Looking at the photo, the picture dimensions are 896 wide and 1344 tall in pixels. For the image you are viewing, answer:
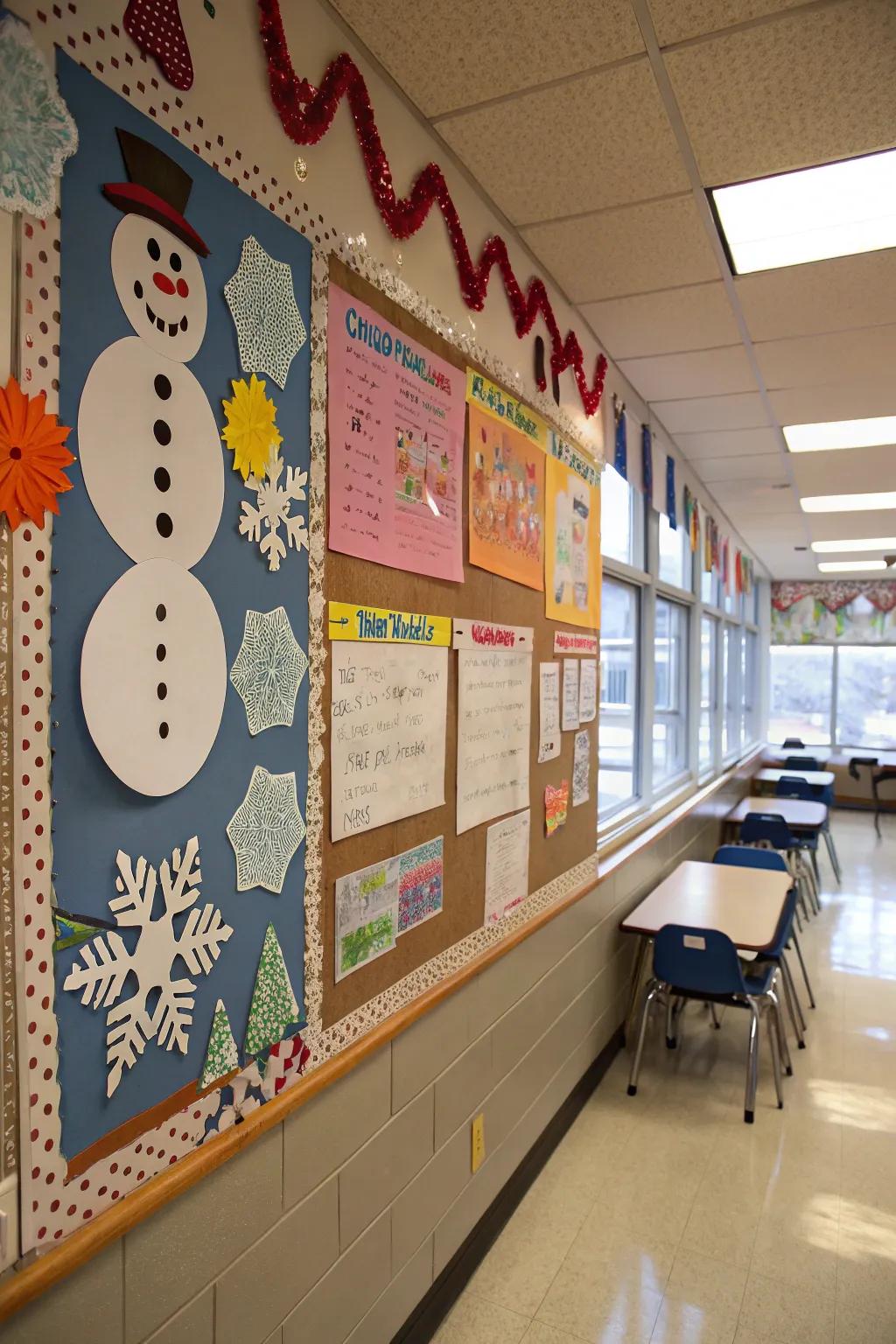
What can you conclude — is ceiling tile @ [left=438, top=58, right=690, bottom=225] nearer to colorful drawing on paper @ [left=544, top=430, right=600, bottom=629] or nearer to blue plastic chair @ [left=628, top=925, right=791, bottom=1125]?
colorful drawing on paper @ [left=544, top=430, right=600, bottom=629]

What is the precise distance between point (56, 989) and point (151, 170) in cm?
112

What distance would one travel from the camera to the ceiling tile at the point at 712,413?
388 cm

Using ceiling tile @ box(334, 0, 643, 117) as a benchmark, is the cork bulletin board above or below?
below

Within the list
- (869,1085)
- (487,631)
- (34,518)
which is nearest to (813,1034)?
(869,1085)

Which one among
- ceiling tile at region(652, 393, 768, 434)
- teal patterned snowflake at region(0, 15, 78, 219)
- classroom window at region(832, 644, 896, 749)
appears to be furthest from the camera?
classroom window at region(832, 644, 896, 749)

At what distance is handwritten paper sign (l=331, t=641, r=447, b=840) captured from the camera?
1660 mm

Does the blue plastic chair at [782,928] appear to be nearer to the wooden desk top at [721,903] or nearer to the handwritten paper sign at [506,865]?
the wooden desk top at [721,903]

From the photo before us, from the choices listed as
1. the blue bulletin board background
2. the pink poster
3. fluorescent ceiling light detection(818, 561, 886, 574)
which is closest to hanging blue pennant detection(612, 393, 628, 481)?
the pink poster

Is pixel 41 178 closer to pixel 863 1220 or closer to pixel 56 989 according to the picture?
pixel 56 989

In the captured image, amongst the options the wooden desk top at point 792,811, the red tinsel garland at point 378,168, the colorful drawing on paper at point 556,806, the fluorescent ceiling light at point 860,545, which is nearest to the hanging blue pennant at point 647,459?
the red tinsel garland at point 378,168

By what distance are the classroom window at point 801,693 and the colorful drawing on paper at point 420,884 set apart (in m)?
9.87

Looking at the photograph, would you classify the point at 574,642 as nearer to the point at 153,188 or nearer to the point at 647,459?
the point at 647,459

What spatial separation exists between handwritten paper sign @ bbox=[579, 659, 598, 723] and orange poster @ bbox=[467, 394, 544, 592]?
0.55 meters

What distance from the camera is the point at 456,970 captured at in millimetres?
2139
